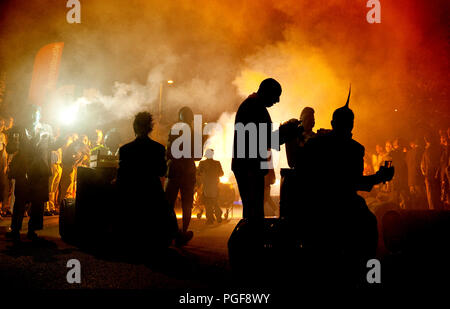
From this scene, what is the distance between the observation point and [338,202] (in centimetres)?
300

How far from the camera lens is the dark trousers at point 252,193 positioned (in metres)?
3.44

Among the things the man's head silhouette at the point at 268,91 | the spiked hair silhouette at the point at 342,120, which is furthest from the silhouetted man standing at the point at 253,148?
the spiked hair silhouette at the point at 342,120

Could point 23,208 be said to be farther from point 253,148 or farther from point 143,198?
point 253,148

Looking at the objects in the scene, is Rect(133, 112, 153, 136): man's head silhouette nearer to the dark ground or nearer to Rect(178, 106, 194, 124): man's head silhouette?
Rect(178, 106, 194, 124): man's head silhouette

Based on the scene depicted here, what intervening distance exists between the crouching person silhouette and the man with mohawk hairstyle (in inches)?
73.7

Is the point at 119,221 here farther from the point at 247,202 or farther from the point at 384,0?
the point at 384,0

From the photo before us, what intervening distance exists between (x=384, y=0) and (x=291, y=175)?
40.1ft

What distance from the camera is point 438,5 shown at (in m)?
12.3

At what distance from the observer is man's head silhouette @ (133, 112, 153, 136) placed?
4461 mm

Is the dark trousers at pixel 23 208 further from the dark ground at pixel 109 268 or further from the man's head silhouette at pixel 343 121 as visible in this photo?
the man's head silhouette at pixel 343 121

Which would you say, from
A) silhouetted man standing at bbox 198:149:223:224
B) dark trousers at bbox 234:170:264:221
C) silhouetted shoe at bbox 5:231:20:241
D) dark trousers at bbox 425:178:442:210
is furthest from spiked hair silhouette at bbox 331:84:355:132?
dark trousers at bbox 425:178:442:210

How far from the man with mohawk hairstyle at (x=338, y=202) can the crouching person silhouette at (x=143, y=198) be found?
1.87 m

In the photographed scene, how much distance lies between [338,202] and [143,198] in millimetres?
2336
